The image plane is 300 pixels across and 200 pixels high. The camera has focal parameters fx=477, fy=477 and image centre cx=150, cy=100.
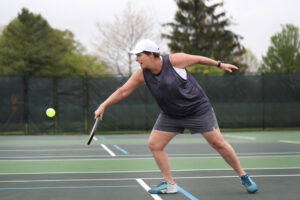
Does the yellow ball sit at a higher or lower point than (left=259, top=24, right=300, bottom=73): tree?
lower

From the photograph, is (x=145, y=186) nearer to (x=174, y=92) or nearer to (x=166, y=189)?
(x=166, y=189)

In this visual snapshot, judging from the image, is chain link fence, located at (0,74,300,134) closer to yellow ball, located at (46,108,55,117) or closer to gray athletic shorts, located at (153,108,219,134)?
yellow ball, located at (46,108,55,117)

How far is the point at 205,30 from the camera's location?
3775cm

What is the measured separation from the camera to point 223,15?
37.8 metres

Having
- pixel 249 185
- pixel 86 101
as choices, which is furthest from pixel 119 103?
pixel 249 185

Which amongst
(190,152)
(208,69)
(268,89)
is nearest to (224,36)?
(208,69)

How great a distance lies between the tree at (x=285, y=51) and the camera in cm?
3244

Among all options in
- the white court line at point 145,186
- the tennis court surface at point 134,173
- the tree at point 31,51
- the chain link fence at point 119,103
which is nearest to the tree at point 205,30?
the tree at point 31,51

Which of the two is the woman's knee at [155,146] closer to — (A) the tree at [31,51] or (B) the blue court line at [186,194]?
(B) the blue court line at [186,194]

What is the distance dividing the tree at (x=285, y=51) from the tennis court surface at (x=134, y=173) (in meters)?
22.6

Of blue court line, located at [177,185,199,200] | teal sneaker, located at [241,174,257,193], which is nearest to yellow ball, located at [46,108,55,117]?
blue court line, located at [177,185,199,200]

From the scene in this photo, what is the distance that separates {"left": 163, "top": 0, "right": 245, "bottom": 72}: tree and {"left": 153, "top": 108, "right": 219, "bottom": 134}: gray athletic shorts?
32.1m

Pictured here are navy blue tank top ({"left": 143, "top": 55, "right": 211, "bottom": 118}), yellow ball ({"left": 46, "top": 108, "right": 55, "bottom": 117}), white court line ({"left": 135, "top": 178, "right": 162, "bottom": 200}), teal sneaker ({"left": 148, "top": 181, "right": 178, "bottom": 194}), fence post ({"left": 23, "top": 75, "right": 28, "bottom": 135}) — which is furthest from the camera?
fence post ({"left": 23, "top": 75, "right": 28, "bottom": 135})

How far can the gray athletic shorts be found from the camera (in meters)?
5.02
